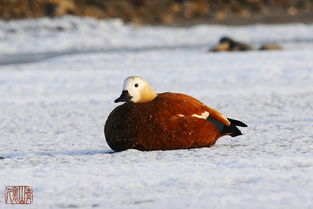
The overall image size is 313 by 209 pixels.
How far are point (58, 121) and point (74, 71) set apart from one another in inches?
241

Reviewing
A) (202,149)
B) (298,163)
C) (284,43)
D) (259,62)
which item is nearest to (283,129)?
(202,149)

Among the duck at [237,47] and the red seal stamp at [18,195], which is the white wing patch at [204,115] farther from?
the duck at [237,47]

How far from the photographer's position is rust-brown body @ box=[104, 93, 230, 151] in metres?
6.67

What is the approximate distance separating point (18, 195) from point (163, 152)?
5.12 feet

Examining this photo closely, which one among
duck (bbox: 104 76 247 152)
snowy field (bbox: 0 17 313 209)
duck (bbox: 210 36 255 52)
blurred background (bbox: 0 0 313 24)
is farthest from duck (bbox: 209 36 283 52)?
blurred background (bbox: 0 0 313 24)

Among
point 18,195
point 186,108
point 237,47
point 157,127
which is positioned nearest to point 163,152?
point 157,127

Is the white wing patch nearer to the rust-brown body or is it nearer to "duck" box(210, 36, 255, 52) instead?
the rust-brown body

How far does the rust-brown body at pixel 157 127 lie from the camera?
6668 millimetres

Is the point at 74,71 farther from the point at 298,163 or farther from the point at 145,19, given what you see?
the point at 145,19

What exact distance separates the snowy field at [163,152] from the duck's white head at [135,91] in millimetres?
422

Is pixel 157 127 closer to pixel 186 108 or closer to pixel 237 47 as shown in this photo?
pixel 186 108

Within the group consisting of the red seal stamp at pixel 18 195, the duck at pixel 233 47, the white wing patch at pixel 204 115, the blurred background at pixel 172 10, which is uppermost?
the blurred background at pixel 172 10

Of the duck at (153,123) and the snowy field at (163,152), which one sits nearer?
the snowy field at (163,152)

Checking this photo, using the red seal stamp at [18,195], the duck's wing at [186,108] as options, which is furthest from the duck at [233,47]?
the red seal stamp at [18,195]
